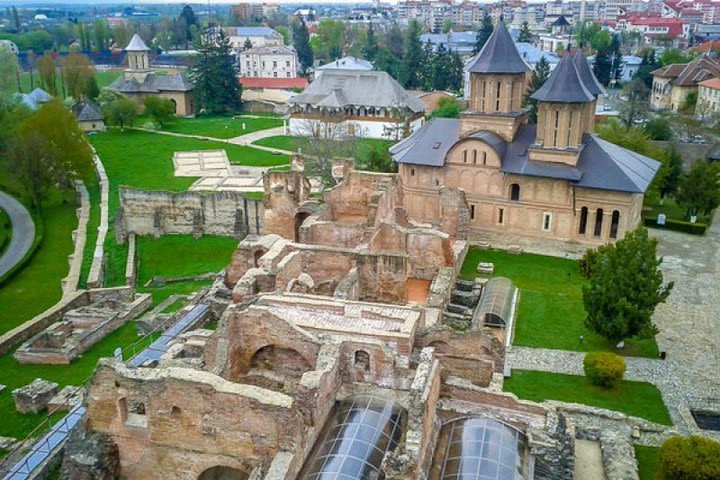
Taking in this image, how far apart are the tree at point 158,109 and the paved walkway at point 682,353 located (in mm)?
56162

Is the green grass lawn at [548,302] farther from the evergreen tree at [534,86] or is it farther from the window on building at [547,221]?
the evergreen tree at [534,86]

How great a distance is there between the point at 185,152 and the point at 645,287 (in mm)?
47162

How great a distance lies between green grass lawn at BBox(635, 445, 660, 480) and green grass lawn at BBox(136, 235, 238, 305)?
21.8 metres

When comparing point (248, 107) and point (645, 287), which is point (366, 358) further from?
point (248, 107)

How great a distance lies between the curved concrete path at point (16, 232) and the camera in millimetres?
37625

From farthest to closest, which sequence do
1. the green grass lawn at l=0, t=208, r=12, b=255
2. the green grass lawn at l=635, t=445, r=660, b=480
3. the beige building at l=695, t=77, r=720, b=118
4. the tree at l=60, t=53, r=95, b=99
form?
the tree at l=60, t=53, r=95, b=99 → the beige building at l=695, t=77, r=720, b=118 → the green grass lawn at l=0, t=208, r=12, b=255 → the green grass lawn at l=635, t=445, r=660, b=480

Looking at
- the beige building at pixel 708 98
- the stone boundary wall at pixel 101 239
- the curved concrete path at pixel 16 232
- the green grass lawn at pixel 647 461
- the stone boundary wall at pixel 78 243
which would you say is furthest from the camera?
the beige building at pixel 708 98

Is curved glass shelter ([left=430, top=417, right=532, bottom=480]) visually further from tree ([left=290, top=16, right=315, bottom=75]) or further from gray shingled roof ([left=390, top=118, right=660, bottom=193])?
tree ([left=290, top=16, right=315, bottom=75])

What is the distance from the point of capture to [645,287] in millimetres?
23172

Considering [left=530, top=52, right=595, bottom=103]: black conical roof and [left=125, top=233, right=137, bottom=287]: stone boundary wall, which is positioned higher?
[left=530, top=52, right=595, bottom=103]: black conical roof

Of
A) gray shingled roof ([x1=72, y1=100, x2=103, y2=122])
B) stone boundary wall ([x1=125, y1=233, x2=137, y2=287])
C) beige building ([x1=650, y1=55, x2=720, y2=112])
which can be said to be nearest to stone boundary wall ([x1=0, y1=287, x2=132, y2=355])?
stone boundary wall ([x1=125, y1=233, x2=137, y2=287])

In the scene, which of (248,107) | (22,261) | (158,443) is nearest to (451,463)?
(158,443)

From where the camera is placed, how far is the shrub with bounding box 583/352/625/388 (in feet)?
70.2

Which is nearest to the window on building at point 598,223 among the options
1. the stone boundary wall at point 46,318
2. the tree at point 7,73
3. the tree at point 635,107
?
the tree at point 635,107
